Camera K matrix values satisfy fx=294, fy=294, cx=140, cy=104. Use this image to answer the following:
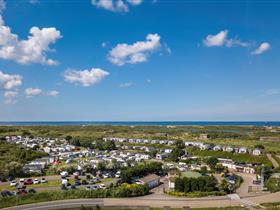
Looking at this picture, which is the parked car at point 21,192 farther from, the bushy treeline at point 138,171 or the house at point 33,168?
the house at point 33,168

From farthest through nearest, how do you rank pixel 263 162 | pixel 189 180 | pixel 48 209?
pixel 263 162, pixel 189 180, pixel 48 209

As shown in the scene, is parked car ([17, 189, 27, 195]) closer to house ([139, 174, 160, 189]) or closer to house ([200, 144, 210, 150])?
house ([139, 174, 160, 189])

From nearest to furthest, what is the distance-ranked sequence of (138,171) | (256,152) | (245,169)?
(138,171) < (245,169) < (256,152)

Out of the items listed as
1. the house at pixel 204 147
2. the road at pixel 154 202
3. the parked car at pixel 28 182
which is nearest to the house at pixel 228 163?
the house at pixel 204 147

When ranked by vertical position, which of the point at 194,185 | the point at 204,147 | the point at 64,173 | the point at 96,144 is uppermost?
the point at 96,144

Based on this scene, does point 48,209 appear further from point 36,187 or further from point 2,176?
point 2,176

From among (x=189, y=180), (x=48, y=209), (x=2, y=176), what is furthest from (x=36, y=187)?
(x=189, y=180)

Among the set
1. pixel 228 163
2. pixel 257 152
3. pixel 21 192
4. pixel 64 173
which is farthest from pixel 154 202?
pixel 257 152

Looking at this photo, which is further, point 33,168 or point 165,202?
point 33,168

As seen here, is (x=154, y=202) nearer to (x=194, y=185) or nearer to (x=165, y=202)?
(x=165, y=202)
